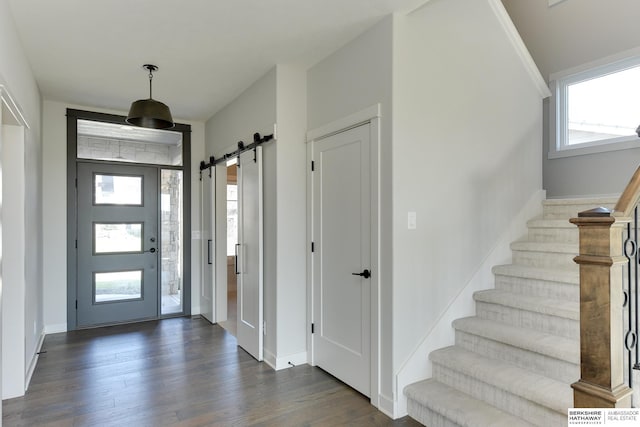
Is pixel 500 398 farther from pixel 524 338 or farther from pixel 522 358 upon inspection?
pixel 524 338

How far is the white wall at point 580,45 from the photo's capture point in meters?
4.00

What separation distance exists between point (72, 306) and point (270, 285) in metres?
2.96

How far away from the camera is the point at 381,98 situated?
279 centimetres

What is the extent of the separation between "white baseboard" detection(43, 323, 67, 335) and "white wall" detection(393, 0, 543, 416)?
432cm

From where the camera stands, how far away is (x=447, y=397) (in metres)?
2.56

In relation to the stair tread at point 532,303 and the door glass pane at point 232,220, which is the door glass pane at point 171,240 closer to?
the door glass pane at point 232,220

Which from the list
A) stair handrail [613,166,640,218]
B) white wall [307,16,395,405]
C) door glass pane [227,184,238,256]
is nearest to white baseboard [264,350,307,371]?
white wall [307,16,395,405]

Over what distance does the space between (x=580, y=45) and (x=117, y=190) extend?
6054 mm

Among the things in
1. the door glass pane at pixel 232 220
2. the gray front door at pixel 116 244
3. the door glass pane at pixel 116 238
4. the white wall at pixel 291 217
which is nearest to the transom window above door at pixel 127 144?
the gray front door at pixel 116 244

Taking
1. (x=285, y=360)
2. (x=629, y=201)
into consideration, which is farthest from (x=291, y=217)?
(x=629, y=201)

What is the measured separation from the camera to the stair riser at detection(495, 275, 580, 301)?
280 cm

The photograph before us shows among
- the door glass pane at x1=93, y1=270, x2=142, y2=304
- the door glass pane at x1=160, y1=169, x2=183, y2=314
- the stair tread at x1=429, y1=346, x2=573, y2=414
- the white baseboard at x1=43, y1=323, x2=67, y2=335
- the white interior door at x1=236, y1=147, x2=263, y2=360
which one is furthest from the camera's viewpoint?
the door glass pane at x1=160, y1=169, x2=183, y2=314

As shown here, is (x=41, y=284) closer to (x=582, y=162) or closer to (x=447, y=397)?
(x=447, y=397)

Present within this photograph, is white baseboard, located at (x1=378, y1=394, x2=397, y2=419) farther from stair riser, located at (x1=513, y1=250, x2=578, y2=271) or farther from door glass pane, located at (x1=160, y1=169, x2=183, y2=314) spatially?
door glass pane, located at (x1=160, y1=169, x2=183, y2=314)
